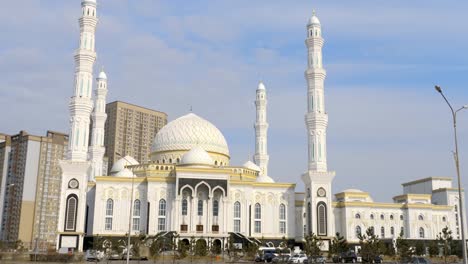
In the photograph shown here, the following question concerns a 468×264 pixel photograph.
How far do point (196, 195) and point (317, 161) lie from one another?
16016 millimetres

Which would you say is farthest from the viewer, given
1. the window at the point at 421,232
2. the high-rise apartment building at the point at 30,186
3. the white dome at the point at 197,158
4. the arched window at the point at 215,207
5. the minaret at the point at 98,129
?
the high-rise apartment building at the point at 30,186

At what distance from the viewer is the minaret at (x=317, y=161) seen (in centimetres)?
6444

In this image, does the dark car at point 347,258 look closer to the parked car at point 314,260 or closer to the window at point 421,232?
the parked car at point 314,260

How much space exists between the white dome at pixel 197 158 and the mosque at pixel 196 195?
0.13 metres

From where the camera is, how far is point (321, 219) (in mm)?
64438

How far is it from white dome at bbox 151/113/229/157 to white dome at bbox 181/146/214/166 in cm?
417

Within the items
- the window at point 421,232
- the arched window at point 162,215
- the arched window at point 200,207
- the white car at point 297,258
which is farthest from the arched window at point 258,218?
the window at point 421,232

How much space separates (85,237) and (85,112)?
629 inches

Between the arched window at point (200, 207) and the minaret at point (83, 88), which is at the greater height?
the minaret at point (83, 88)

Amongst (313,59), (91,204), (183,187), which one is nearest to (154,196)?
(183,187)

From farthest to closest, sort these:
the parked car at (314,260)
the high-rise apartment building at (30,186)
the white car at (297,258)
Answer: the high-rise apartment building at (30,186) → the parked car at (314,260) → the white car at (297,258)

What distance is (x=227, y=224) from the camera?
63906mm

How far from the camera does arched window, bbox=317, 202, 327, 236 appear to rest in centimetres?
6388

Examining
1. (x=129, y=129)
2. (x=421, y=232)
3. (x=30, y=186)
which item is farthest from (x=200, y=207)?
(x=129, y=129)
